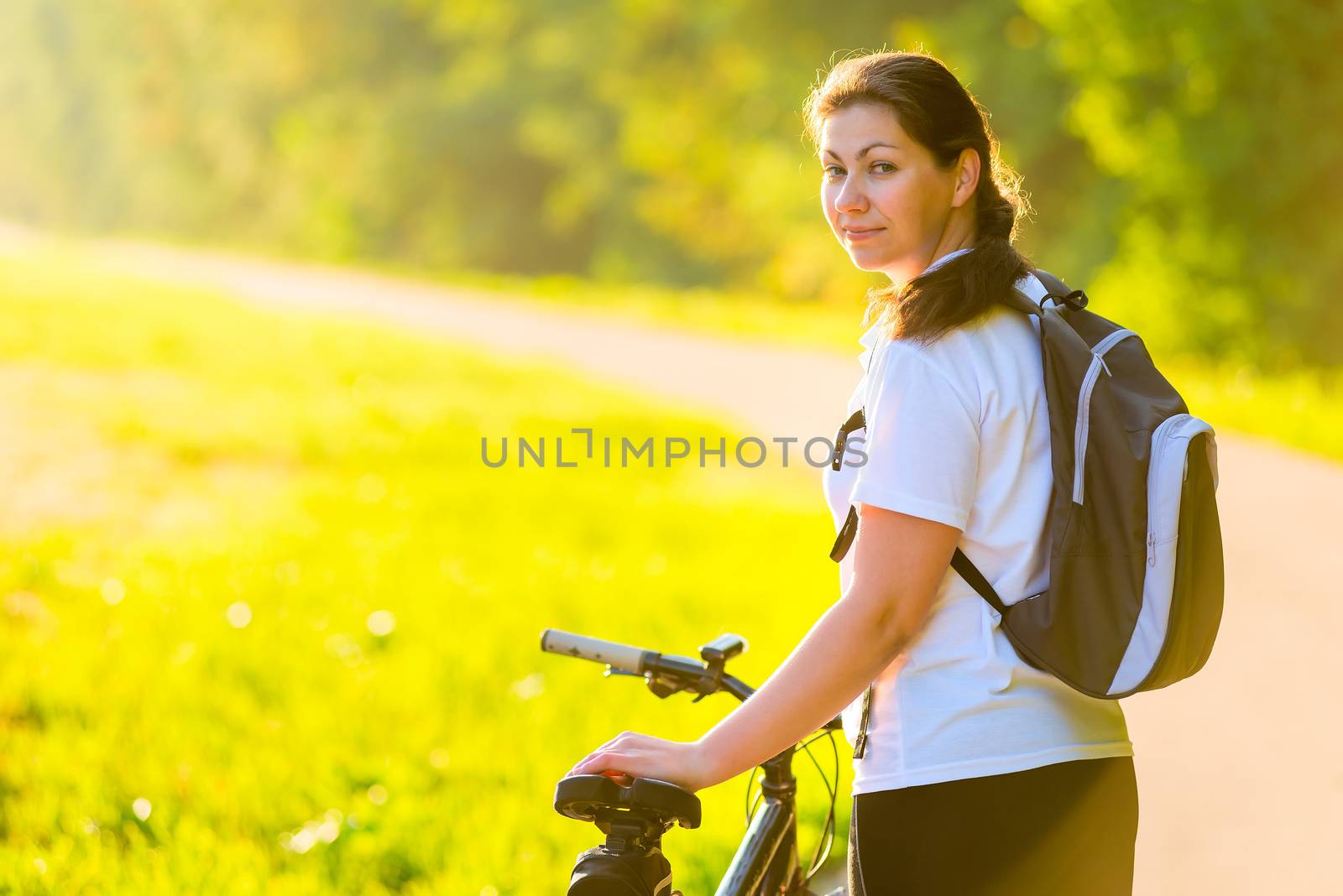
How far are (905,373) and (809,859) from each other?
100 inches

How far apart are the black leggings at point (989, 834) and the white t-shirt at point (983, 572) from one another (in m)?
0.03

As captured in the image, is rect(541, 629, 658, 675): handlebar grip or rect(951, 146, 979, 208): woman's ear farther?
rect(541, 629, 658, 675): handlebar grip

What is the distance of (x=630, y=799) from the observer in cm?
166

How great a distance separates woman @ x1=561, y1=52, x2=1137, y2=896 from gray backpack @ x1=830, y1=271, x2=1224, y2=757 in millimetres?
29

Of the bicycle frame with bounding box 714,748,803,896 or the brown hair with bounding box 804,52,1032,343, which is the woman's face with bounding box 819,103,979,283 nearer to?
the brown hair with bounding box 804,52,1032,343

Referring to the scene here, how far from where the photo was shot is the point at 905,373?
1691mm

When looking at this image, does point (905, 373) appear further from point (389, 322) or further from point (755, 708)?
point (389, 322)

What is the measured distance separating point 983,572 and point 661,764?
445mm

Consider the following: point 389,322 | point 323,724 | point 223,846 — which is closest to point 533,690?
point 323,724

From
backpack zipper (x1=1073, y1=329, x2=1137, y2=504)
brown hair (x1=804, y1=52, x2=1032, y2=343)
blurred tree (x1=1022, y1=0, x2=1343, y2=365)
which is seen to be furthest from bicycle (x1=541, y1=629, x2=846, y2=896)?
blurred tree (x1=1022, y1=0, x2=1343, y2=365)

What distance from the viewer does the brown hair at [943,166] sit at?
5.72 feet

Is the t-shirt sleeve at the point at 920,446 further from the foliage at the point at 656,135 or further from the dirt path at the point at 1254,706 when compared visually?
the dirt path at the point at 1254,706

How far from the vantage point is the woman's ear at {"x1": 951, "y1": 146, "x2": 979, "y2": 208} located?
1932mm

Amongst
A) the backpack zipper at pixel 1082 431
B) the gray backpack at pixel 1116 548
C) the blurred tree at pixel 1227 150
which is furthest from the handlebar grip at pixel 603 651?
the blurred tree at pixel 1227 150
